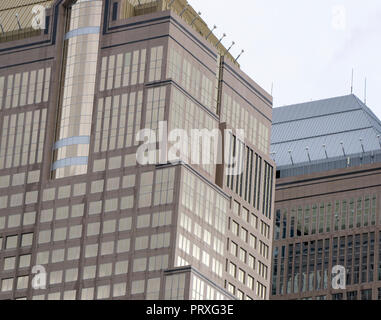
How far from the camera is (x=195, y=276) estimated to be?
193m

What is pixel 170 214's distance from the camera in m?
198

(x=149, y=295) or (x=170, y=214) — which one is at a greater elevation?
(x=170, y=214)
